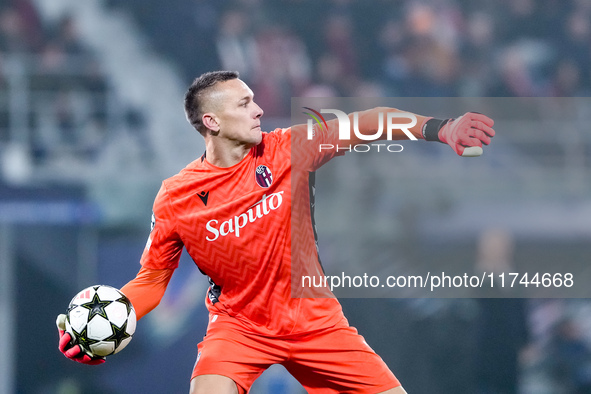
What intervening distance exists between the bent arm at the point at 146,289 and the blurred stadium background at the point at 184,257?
3291 mm

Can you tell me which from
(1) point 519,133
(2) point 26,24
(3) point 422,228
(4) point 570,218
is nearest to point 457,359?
A: (3) point 422,228

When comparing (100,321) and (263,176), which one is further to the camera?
(263,176)

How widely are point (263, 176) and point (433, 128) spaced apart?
0.88m

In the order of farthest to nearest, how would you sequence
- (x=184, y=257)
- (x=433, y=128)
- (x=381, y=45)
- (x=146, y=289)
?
(x=381, y=45) < (x=184, y=257) < (x=146, y=289) < (x=433, y=128)

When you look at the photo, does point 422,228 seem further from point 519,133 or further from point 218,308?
point 218,308

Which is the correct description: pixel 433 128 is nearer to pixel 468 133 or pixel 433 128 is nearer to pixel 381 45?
pixel 468 133

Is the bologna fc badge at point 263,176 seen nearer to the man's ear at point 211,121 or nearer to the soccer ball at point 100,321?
the man's ear at point 211,121

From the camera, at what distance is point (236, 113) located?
11.9 feet

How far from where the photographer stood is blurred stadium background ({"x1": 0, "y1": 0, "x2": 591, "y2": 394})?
6.54 metres

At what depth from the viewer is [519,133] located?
723cm

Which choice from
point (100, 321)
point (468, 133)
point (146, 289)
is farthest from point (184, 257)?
point (468, 133)

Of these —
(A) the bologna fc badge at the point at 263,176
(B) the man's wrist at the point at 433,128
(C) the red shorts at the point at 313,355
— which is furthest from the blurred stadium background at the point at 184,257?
(A) the bologna fc badge at the point at 263,176

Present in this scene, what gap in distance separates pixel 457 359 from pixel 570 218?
5.98ft

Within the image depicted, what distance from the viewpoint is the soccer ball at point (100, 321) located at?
330 cm
